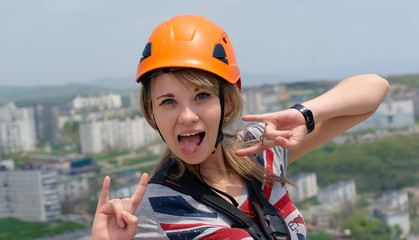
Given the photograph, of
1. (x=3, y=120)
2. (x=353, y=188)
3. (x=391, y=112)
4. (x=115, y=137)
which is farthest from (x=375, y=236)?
(x=3, y=120)

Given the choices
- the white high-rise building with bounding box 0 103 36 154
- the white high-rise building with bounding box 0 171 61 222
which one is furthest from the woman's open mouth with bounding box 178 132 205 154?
the white high-rise building with bounding box 0 103 36 154

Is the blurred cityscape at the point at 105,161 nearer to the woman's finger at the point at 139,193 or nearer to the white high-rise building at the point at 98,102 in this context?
the white high-rise building at the point at 98,102

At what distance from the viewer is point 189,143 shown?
176cm

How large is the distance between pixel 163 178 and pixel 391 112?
88.0 meters

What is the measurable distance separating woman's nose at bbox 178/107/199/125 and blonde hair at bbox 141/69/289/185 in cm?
9

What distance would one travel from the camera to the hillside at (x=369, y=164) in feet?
234

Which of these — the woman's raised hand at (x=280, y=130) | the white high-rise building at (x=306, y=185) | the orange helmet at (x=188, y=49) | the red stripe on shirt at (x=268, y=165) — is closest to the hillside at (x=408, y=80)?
the white high-rise building at (x=306, y=185)

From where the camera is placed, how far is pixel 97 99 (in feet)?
322

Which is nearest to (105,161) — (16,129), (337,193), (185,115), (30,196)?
(30,196)

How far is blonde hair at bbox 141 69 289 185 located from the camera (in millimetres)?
1705

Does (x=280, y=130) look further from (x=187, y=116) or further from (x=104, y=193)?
(x=104, y=193)

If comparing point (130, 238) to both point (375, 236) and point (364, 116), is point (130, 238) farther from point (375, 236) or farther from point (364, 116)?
point (375, 236)

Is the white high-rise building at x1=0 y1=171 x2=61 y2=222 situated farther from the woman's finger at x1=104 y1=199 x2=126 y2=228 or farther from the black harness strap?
the woman's finger at x1=104 y1=199 x2=126 y2=228

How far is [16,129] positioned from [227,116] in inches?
3684
